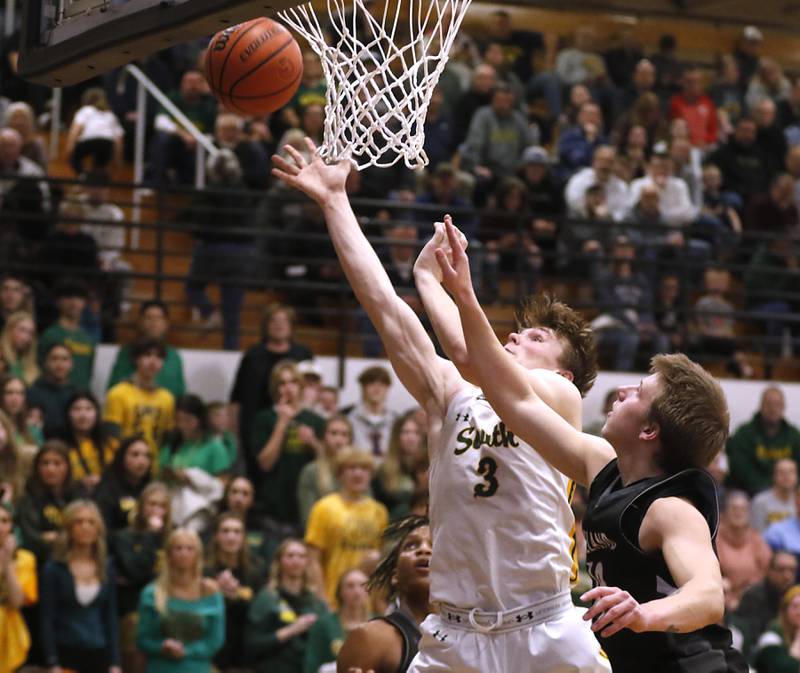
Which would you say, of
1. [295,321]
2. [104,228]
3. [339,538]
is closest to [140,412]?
[339,538]

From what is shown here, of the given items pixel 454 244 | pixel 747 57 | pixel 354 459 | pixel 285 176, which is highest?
pixel 747 57

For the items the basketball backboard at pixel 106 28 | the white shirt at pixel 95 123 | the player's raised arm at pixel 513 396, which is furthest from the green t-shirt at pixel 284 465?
the player's raised arm at pixel 513 396

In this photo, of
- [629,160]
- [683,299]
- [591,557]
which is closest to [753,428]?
[683,299]

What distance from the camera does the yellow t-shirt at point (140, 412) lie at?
10273 mm

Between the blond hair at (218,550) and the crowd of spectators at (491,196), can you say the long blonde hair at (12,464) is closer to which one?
the blond hair at (218,550)

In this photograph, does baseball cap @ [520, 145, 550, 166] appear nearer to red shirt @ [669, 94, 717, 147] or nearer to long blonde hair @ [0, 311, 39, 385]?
red shirt @ [669, 94, 717, 147]

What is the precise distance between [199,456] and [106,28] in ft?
17.6

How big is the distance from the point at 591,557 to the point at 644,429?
15.1 inches

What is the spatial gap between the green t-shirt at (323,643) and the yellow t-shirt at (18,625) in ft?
5.15

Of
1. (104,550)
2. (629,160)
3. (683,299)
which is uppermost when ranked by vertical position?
(629,160)

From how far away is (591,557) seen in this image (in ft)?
13.5

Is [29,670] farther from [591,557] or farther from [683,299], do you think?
[683,299]

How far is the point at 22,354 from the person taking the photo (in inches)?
404

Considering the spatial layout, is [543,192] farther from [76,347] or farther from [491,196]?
[76,347]
